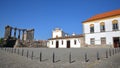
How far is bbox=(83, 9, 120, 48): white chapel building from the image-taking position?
2794cm

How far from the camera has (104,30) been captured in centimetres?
Answer: 2986

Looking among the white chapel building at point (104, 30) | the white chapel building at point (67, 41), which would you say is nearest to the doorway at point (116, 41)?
the white chapel building at point (104, 30)

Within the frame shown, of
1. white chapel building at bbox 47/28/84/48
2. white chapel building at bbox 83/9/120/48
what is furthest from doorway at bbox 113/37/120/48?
white chapel building at bbox 47/28/84/48

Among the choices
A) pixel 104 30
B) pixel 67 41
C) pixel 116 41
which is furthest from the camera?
pixel 67 41

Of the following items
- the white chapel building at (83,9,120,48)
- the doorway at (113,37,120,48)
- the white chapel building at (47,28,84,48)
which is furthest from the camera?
the white chapel building at (47,28,84,48)

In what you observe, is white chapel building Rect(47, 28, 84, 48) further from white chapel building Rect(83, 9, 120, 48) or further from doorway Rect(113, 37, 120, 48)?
doorway Rect(113, 37, 120, 48)

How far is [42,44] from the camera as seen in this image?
53.4 m

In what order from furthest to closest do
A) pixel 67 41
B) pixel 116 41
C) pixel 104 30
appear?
pixel 67 41 → pixel 104 30 → pixel 116 41

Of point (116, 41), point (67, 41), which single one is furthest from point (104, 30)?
point (67, 41)

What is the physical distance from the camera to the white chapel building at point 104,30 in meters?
27.9

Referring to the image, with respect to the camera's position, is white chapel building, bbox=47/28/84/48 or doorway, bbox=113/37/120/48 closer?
doorway, bbox=113/37/120/48

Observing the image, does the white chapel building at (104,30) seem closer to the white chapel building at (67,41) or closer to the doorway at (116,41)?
the doorway at (116,41)

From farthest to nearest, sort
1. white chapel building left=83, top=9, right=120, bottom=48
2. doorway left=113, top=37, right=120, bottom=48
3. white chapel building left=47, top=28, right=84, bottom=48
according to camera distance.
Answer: white chapel building left=47, top=28, right=84, bottom=48, white chapel building left=83, top=9, right=120, bottom=48, doorway left=113, top=37, right=120, bottom=48

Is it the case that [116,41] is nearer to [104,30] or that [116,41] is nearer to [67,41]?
[104,30]
